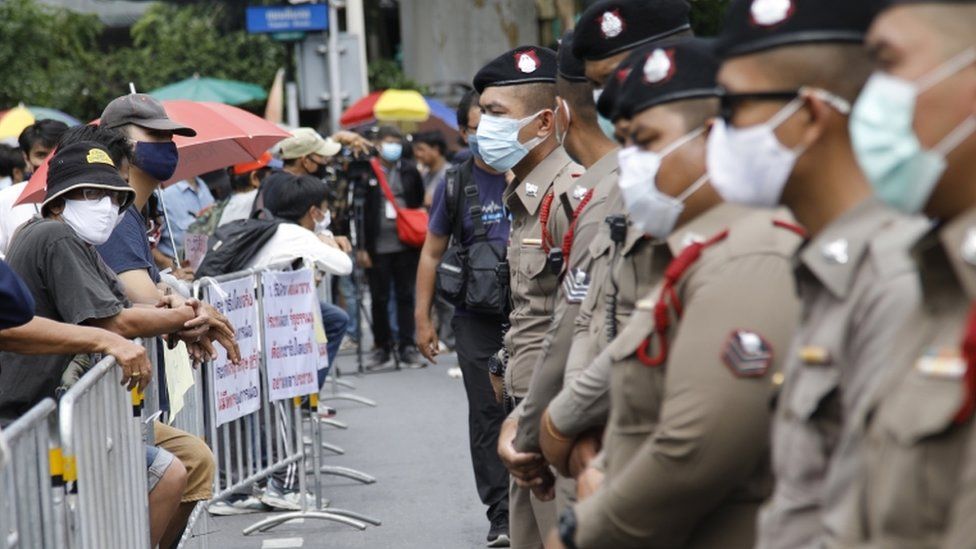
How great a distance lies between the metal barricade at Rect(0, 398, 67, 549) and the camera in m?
4.15

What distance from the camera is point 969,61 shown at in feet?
7.41

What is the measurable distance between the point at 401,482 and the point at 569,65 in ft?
15.7

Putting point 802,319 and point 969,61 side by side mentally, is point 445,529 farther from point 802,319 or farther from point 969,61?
point 969,61

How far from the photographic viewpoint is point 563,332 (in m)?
4.68

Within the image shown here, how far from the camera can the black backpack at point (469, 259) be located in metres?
7.83

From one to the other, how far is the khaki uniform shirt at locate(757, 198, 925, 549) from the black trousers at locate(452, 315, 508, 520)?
5176 millimetres

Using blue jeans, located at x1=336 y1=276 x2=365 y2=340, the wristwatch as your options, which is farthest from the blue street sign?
the wristwatch

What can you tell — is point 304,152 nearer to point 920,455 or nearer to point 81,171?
point 81,171

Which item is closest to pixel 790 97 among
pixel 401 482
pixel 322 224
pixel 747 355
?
pixel 747 355

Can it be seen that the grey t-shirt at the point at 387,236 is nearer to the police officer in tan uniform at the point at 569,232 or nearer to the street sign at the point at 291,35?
the street sign at the point at 291,35

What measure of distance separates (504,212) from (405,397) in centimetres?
500

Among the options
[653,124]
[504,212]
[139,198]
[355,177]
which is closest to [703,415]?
[653,124]

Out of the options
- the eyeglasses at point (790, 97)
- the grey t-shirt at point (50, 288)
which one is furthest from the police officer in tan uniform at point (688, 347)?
the grey t-shirt at point (50, 288)

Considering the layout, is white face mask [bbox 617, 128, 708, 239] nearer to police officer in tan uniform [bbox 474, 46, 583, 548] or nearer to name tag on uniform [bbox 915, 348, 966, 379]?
name tag on uniform [bbox 915, 348, 966, 379]
